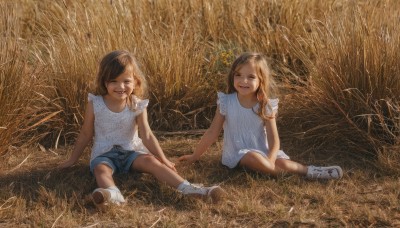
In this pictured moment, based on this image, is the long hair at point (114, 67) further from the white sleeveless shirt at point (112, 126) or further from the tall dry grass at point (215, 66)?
the tall dry grass at point (215, 66)

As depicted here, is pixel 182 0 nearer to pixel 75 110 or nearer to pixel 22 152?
pixel 75 110

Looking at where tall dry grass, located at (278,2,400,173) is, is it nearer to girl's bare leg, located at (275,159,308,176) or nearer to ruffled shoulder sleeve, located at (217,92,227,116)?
girl's bare leg, located at (275,159,308,176)

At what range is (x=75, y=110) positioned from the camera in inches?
212

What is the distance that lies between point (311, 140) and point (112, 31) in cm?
184

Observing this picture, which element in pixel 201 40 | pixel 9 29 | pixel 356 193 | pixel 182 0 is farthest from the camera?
pixel 182 0

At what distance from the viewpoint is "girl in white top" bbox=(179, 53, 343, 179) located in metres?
4.71

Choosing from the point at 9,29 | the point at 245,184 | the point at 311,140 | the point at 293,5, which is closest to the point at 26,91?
the point at 9,29

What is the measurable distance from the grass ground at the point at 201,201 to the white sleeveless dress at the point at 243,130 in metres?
0.15

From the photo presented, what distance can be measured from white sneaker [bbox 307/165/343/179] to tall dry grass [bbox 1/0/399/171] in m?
0.32

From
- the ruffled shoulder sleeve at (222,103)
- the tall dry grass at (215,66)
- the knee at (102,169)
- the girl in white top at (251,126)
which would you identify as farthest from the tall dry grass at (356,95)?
the knee at (102,169)

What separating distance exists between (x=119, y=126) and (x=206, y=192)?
0.84m

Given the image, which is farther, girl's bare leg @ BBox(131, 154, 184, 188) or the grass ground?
girl's bare leg @ BBox(131, 154, 184, 188)

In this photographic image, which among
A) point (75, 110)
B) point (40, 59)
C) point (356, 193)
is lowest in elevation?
point (356, 193)

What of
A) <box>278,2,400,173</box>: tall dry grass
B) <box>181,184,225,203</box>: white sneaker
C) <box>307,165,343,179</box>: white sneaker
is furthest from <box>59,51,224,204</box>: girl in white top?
<box>278,2,400,173</box>: tall dry grass
